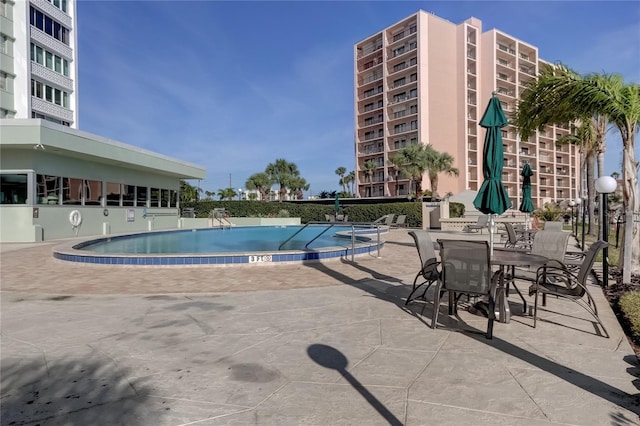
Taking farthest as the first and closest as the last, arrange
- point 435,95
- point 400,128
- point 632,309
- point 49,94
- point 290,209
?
point 400,128 → point 435,95 → point 290,209 → point 49,94 → point 632,309

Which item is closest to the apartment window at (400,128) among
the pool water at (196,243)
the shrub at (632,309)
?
the pool water at (196,243)

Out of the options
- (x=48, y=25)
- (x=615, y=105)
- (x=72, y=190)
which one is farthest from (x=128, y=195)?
(x=48, y=25)

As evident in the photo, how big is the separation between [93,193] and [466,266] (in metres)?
19.3

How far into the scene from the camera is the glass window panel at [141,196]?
21.6m

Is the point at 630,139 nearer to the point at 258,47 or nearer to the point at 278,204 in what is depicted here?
the point at 258,47

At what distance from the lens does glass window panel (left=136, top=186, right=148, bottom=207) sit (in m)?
21.6

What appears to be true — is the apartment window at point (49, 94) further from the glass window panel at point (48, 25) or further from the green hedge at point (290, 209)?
the green hedge at point (290, 209)

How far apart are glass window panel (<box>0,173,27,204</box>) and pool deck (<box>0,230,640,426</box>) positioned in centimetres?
1172

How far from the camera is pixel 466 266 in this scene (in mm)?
3963

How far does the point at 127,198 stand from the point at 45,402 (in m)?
20.5

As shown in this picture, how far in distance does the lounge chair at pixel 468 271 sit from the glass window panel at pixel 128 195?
20479mm

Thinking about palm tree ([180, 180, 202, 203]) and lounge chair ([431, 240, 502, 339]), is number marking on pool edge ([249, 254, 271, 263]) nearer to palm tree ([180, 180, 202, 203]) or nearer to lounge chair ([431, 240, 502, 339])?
lounge chair ([431, 240, 502, 339])

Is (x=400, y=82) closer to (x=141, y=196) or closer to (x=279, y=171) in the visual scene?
(x=279, y=171)

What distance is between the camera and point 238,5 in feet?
63.4
